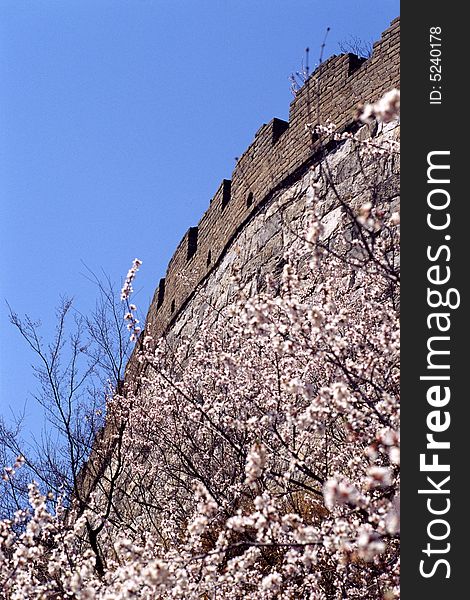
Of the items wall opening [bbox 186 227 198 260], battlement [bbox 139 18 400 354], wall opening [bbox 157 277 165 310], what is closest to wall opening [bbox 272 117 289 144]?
battlement [bbox 139 18 400 354]

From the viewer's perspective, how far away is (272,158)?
30.5 ft

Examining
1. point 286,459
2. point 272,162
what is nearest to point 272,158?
point 272,162

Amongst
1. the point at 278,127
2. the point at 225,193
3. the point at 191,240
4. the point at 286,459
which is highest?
the point at 191,240

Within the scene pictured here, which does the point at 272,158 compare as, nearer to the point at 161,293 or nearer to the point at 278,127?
the point at 278,127

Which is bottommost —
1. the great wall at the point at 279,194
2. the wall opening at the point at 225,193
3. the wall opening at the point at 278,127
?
the great wall at the point at 279,194

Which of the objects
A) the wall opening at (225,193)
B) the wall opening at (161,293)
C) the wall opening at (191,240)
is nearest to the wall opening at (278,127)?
the wall opening at (225,193)

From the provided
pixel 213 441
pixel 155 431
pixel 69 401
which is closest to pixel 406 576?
pixel 213 441

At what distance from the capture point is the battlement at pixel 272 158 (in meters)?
7.55

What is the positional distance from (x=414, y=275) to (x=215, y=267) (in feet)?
24.7

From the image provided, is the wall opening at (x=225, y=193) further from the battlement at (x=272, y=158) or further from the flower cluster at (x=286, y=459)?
the flower cluster at (x=286, y=459)

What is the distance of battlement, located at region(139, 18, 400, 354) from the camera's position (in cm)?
755

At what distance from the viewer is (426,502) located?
2.77 meters

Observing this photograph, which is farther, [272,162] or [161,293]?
[161,293]

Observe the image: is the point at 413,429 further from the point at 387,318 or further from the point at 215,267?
the point at 215,267
